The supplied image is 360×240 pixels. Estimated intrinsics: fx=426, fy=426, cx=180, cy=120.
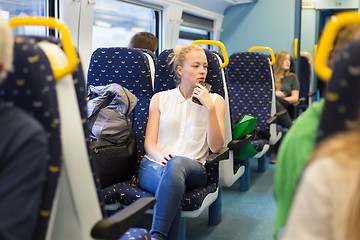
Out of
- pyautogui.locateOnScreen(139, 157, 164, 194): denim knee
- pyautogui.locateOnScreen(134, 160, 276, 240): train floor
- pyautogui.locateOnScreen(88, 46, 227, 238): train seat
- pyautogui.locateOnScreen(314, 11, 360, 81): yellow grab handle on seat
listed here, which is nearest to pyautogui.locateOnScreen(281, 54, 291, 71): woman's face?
pyautogui.locateOnScreen(134, 160, 276, 240): train floor

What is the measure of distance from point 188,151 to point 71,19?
1.76 meters

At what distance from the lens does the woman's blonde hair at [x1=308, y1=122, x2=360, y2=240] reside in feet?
2.81

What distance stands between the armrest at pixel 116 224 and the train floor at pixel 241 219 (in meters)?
1.57

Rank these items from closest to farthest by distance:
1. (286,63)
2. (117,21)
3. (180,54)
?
(180,54) < (117,21) < (286,63)

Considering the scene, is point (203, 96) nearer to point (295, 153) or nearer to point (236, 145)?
point (236, 145)

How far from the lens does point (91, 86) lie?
2.80 metres

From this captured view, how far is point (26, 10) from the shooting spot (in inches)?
134

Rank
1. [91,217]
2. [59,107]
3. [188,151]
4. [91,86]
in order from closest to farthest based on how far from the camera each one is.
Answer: [59,107], [91,217], [188,151], [91,86]

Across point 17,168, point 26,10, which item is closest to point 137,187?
point 17,168

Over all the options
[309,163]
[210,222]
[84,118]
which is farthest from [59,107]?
[210,222]

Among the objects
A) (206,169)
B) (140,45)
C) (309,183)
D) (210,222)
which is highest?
(140,45)

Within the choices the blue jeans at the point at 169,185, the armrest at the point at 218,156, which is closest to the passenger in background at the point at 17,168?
the blue jeans at the point at 169,185

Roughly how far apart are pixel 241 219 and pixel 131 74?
4.64 feet

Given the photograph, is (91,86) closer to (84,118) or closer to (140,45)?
(140,45)
